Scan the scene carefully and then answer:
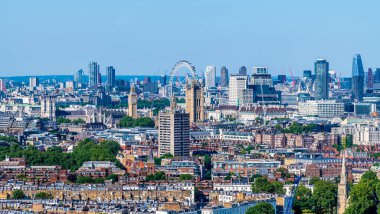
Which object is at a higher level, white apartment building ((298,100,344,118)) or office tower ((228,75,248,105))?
office tower ((228,75,248,105))

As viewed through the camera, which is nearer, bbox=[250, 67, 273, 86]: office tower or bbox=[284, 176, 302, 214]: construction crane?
bbox=[284, 176, 302, 214]: construction crane

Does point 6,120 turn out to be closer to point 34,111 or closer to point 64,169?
point 34,111

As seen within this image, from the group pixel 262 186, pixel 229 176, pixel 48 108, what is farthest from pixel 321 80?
pixel 262 186

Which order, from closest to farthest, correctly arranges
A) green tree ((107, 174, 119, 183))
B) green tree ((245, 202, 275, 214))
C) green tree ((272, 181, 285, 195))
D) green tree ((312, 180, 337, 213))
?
green tree ((245, 202, 275, 214))
green tree ((312, 180, 337, 213))
green tree ((272, 181, 285, 195))
green tree ((107, 174, 119, 183))

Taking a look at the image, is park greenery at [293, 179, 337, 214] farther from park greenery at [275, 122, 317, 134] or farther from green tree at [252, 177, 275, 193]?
park greenery at [275, 122, 317, 134]

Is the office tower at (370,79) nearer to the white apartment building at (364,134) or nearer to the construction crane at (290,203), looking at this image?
the white apartment building at (364,134)

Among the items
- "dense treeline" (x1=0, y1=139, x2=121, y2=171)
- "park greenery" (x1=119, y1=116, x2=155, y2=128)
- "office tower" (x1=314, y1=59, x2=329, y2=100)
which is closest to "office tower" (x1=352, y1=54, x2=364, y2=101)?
"office tower" (x1=314, y1=59, x2=329, y2=100)

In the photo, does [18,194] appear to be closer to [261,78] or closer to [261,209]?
[261,209]
